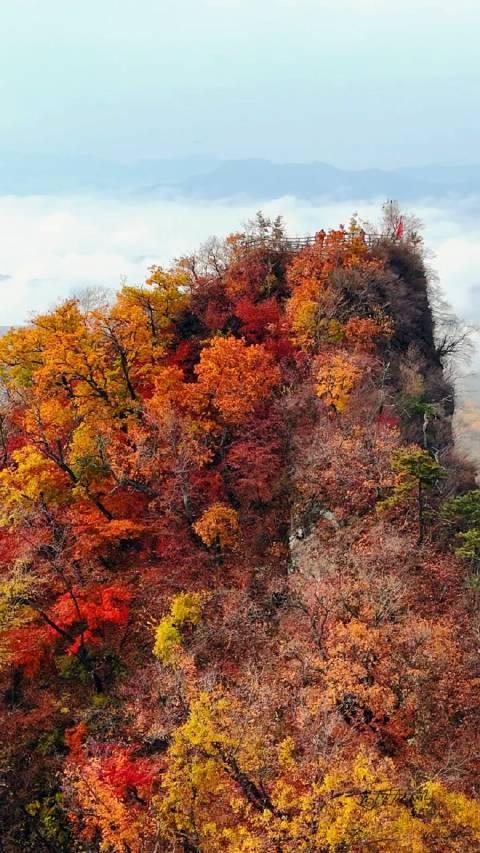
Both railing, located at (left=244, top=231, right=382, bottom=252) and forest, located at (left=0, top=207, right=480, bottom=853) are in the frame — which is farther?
railing, located at (left=244, top=231, right=382, bottom=252)

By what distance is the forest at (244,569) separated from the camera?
2156 centimetres

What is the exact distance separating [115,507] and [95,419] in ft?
21.7

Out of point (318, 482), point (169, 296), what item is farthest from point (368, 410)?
point (169, 296)

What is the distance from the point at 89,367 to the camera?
1642 inches

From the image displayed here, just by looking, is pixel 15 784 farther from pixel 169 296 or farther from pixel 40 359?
pixel 169 296

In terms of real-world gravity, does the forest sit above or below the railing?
below

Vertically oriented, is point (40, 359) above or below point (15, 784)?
above

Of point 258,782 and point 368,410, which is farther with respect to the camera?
point 368,410

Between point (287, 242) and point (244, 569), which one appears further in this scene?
point (287, 242)

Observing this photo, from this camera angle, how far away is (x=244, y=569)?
36.8 metres

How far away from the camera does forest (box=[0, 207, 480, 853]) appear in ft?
70.7

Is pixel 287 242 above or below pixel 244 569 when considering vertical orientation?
above

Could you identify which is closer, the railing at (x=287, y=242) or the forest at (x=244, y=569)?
the forest at (x=244, y=569)

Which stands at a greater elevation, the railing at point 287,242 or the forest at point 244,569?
the railing at point 287,242
